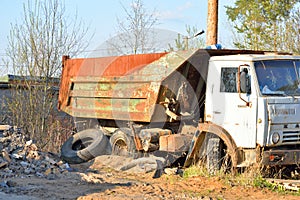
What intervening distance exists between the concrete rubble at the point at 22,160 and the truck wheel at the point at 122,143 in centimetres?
135

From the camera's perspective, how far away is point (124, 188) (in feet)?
26.2

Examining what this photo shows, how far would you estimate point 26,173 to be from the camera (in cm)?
920

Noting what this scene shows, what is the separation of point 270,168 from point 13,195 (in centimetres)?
441

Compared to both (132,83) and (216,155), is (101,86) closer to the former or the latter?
(132,83)

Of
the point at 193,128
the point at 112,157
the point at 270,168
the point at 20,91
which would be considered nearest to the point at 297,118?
the point at 270,168

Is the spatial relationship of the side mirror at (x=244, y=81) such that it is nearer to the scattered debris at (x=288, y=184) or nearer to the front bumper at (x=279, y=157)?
the front bumper at (x=279, y=157)

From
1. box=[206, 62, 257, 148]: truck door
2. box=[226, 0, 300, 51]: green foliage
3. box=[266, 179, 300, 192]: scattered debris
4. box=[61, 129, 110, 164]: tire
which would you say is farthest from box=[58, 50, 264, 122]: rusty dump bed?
box=[226, 0, 300, 51]: green foliage

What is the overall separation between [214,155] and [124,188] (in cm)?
179

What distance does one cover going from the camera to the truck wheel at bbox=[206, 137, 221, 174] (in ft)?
28.4

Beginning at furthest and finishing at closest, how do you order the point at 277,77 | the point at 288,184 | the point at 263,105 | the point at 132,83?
the point at 132,83, the point at 277,77, the point at 263,105, the point at 288,184

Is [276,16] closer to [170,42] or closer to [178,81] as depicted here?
[170,42]

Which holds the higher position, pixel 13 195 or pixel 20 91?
pixel 20 91

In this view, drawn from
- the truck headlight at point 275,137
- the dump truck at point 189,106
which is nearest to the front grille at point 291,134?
the dump truck at point 189,106

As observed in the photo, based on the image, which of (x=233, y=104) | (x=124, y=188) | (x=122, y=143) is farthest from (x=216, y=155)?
(x=122, y=143)
